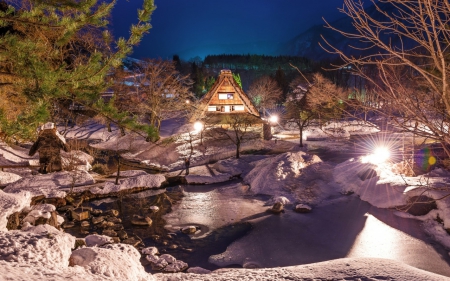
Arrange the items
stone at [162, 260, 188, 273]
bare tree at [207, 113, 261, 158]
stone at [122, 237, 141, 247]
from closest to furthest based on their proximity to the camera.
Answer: stone at [162, 260, 188, 273]
stone at [122, 237, 141, 247]
bare tree at [207, 113, 261, 158]

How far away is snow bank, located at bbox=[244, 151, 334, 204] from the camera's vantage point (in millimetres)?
15875

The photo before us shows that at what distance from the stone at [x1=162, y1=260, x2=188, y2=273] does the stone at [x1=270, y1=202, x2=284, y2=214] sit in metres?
5.60

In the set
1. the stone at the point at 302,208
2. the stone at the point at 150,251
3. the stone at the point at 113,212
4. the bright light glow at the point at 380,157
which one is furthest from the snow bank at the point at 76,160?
the bright light glow at the point at 380,157

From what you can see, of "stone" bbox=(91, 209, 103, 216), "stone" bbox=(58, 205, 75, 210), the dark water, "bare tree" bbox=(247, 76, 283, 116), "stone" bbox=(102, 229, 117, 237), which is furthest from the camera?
"bare tree" bbox=(247, 76, 283, 116)

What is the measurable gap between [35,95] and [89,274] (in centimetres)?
290

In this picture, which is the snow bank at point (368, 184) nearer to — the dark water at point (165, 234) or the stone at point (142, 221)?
the dark water at point (165, 234)

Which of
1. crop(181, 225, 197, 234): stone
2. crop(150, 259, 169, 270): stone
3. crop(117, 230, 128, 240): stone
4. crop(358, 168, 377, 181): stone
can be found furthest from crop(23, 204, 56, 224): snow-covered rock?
crop(358, 168, 377, 181): stone

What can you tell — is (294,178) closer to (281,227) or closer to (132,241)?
(281,227)

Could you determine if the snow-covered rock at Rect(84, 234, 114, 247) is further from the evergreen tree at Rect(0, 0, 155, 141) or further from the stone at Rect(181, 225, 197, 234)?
the evergreen tree at Rect(0, 0, 155, 141)

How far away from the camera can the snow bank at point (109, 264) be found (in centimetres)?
513

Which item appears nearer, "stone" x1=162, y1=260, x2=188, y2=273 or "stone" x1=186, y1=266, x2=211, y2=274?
"stone" x1=186, y1=266, x2=211, y2=274

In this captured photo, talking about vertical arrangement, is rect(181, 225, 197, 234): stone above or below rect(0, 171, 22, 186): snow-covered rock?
below

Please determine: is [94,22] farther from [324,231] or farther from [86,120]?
[86,120]

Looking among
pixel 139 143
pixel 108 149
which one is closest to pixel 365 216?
pixel 139 143
